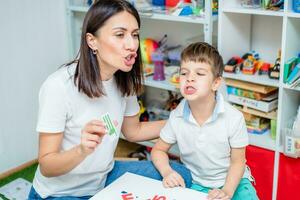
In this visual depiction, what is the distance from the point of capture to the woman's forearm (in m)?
1.37

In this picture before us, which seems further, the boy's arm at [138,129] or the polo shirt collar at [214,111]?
the boy's arm at [138,129]

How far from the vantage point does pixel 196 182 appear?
1.60 meters

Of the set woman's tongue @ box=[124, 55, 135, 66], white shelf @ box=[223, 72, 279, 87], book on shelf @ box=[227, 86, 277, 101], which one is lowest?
book on shelf @ box=[227, 86, 277, 101]

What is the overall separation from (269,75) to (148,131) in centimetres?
63

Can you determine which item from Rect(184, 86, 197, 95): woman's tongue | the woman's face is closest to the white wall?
the woman's face

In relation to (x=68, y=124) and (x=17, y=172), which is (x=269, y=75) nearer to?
(x=68, y=124)

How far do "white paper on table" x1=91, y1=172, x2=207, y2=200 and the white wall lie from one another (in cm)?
124

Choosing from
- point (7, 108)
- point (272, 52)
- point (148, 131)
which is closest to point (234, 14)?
point (272, 52)

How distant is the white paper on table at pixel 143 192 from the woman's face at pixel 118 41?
38 centimetres

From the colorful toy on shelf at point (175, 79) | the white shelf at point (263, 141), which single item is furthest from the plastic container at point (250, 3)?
the white shelf at point (263, 141)

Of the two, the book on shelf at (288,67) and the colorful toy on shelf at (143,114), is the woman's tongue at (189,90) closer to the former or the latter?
the book on shelf at (288,67)

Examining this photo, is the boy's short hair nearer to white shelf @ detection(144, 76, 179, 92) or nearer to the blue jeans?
the blue jeans

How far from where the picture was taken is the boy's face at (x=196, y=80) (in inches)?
57.2

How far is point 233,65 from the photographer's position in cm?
206
